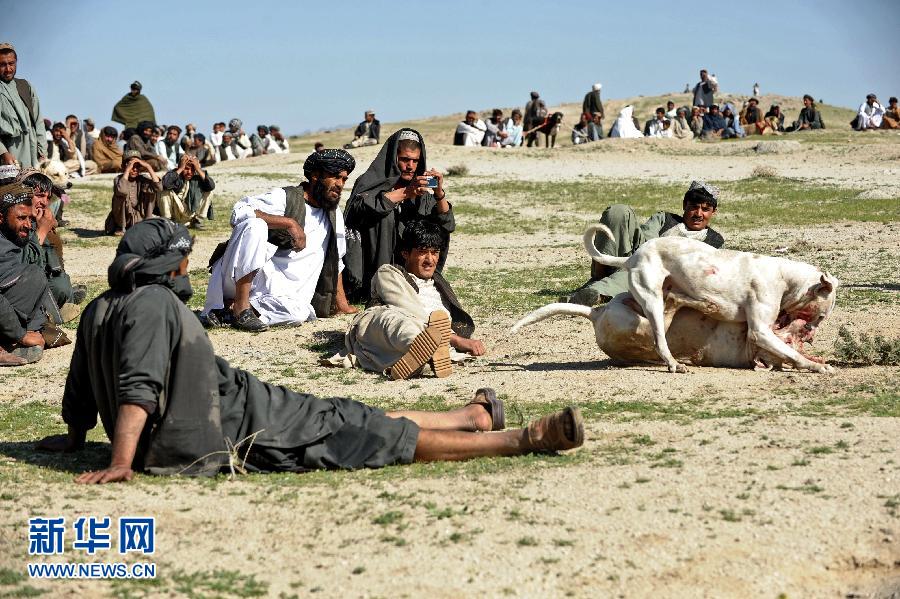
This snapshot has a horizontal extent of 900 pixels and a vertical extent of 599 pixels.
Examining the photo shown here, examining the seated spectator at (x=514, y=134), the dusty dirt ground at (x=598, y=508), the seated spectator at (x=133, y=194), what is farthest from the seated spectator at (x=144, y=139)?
the seated spectator at (x=514, y=134)

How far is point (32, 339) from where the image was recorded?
9883mm

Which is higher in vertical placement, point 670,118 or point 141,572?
point 670,118

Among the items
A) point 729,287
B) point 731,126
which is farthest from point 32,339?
point 731,126

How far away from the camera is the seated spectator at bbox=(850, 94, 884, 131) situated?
35.6 metres

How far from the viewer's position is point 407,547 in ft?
15.9

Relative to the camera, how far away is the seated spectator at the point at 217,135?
33.3 m

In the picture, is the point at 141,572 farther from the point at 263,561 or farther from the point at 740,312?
the point at 740,312

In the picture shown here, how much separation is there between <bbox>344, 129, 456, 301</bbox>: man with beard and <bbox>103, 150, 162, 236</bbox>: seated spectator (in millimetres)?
5863

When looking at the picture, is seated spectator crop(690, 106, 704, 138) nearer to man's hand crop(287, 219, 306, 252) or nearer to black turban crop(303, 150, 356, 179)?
black turban crop(303, 150, 356, 179)

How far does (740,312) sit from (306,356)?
3.36 meters

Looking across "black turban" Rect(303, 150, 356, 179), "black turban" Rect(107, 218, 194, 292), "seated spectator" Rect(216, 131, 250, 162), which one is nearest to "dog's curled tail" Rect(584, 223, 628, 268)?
"black turban" Rect(303, 150, 356, 179)

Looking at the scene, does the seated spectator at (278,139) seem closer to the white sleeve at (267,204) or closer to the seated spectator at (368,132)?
the seated spectator at (368,132)

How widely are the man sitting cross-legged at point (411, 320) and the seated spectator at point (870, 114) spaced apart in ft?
95.4

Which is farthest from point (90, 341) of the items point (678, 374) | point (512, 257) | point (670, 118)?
point (670, 118)
